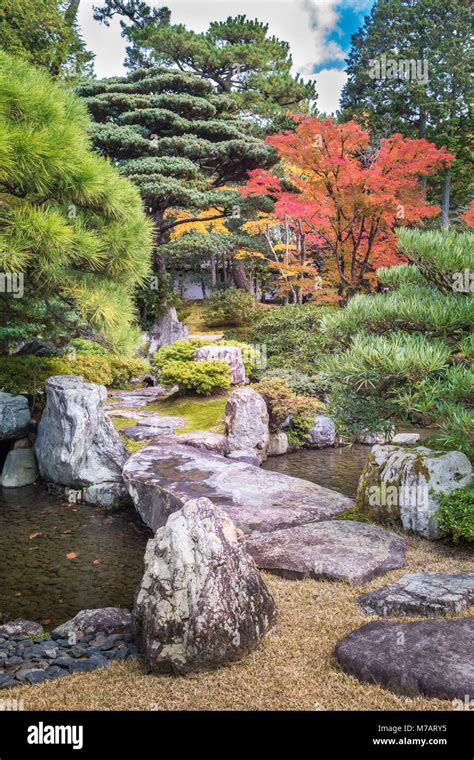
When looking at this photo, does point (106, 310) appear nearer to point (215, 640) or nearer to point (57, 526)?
point (57, 526)

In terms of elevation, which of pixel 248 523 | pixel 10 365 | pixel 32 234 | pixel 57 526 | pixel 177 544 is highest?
pixel 32 234

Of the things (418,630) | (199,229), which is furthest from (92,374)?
(418,630)

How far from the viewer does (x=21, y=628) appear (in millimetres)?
4488

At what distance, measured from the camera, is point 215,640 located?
11.0ft

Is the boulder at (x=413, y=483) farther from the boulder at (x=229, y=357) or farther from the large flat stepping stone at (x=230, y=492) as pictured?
the boulder at (x=229, y=357)

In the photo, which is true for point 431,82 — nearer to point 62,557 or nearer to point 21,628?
point 62,557

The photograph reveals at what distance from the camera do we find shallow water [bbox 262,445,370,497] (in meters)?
8.62

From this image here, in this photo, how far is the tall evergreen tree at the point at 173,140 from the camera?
15.5 metres

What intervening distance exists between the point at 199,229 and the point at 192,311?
4952mm

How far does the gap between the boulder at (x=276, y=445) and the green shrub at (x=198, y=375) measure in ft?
5.72

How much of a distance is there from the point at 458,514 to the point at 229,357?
798cm

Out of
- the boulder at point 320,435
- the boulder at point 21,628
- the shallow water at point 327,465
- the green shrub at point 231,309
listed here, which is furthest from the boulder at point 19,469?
the green shrub at point 231,309

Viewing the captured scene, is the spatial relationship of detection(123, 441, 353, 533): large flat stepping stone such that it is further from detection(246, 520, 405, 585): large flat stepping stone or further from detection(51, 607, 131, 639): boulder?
detection(51, 607, 131, 639): boulder

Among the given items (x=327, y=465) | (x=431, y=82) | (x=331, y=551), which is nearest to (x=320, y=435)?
(x=327, y=465)
